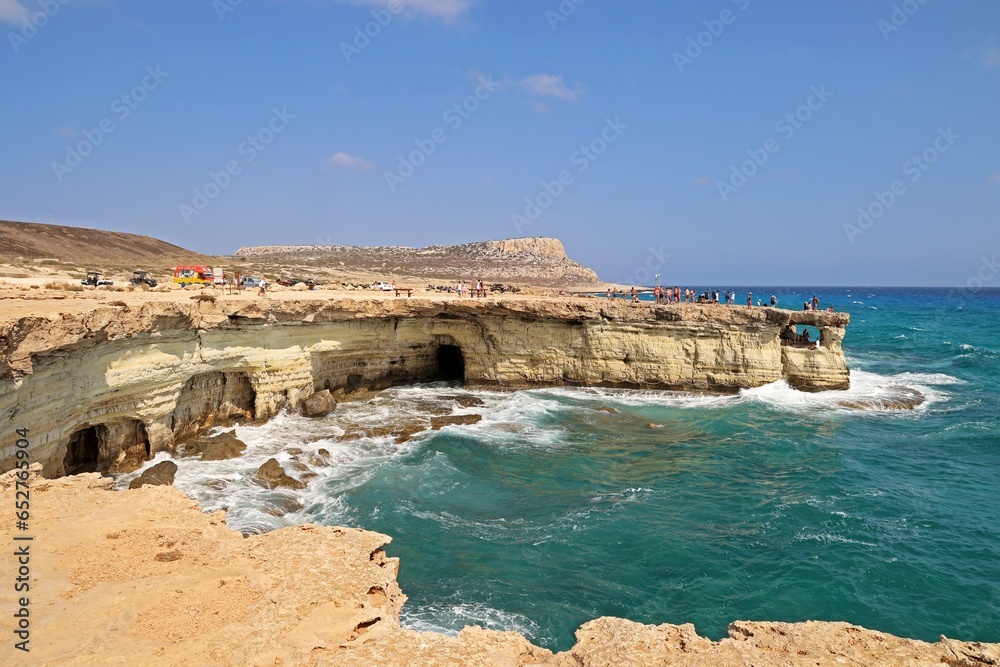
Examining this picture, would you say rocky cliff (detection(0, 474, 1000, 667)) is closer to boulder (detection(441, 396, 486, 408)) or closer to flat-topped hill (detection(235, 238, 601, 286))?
boulder (detection(441, 396, 486, 408))

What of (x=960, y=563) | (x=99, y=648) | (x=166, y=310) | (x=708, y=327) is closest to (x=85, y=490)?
(x=99, y=648)

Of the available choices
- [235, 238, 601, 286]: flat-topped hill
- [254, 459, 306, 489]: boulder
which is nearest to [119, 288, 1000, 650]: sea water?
[254, 459, 306, 489]: boulder

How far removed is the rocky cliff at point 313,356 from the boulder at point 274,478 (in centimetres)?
394

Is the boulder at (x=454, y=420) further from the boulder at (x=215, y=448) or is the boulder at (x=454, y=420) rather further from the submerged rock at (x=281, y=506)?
the submerged rock at (x=281, y=506)

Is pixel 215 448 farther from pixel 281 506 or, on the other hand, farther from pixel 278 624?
pixel 278 624

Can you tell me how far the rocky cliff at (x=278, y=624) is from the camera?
572 cm

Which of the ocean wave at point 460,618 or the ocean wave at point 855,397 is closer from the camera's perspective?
the ocean wave at point 460,618

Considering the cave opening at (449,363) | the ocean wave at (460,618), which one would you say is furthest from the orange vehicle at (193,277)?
the ocean wave at (460,618)

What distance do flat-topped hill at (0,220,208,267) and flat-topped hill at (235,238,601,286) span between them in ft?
63.7

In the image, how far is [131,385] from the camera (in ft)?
52.8

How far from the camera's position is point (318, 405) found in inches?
892

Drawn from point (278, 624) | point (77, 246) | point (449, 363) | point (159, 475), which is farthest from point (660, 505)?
point (77, 246)

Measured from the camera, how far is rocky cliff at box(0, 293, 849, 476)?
13.5m

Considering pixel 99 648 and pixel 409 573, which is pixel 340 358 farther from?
pixel 99 648
